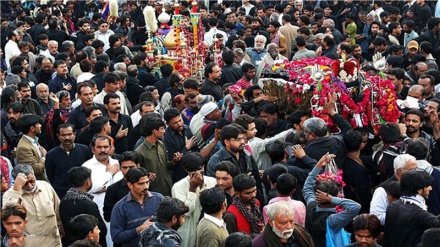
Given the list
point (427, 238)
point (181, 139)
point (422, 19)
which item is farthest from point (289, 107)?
point (422, 19)

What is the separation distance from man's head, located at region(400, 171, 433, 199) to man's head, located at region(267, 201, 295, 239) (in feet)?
3.35

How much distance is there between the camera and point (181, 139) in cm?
909

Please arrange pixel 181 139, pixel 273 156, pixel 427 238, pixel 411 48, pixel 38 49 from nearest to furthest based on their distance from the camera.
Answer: pixel 427 238
pixel 273 156
pixel 181 139
pixel 411 48
pixel 38 49

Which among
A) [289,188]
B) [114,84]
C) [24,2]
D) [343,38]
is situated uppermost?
[289,188]

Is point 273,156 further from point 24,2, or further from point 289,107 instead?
point 24,2

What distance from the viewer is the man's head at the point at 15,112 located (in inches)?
397

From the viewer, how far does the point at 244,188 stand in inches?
275

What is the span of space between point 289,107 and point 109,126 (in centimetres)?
200

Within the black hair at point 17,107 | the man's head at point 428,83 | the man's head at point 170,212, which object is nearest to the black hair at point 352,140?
the man's head at point 428,83

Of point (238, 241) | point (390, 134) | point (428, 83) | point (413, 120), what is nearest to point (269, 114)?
point (413, 120)

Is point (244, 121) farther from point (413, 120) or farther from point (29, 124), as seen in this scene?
point (29, 124)

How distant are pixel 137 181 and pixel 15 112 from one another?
349 cm

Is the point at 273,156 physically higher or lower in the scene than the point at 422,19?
higher

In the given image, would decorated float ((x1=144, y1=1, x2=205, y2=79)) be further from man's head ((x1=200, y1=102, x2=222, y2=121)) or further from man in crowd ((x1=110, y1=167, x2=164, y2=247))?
man in crowd ((x1=110, y1=167, x2=164, y2=247))
